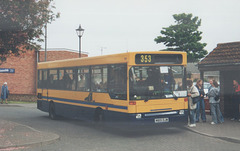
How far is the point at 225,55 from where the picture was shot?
48.1 feet

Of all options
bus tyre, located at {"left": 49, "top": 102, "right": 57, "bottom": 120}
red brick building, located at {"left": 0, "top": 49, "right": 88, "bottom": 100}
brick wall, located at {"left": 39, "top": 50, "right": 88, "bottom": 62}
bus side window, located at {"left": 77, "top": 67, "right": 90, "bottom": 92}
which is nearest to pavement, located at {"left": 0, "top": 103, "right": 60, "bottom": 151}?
bus side window, located at {"left": 77, "top": 67, "right": 90, "bottom": 92}

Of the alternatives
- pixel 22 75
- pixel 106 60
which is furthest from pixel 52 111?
pixel 22 75

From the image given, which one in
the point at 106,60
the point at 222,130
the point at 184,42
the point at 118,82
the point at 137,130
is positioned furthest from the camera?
the point at 184,42

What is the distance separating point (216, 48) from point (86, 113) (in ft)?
22.1

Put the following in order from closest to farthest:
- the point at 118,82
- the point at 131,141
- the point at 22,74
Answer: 1. the point at 131,141
2. the point at 118,82
3. the point at 22,74

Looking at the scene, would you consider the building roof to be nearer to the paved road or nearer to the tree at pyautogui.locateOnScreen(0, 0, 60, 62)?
the paved road

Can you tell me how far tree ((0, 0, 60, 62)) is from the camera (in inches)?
454

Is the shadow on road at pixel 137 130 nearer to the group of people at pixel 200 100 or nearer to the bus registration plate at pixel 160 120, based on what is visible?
the bus registration plate at pixel 160 120

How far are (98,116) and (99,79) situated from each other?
52.1 inches

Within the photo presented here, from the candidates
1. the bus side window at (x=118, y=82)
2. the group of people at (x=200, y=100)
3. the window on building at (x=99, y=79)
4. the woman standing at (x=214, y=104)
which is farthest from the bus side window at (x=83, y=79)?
the woman standing at (x=214, y=104)

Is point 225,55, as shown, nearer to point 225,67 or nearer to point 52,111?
point 225,67

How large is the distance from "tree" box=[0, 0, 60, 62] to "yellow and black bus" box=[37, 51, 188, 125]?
7.05 ft

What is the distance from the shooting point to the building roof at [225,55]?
14.0 meters

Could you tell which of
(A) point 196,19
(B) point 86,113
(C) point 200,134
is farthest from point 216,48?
(A) point 196,19
